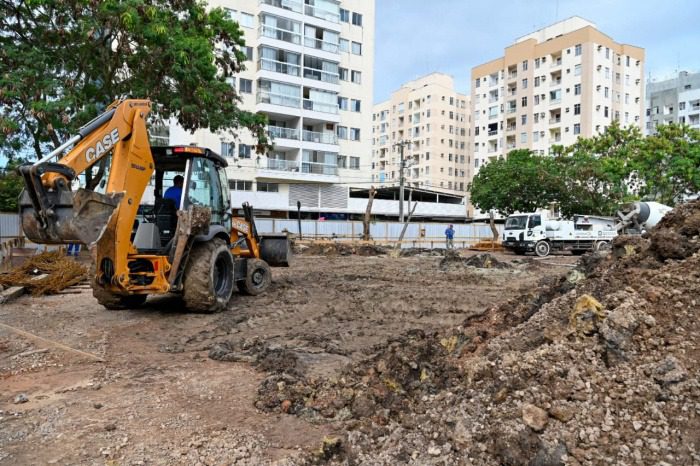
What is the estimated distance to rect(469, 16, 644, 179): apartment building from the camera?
55.8m

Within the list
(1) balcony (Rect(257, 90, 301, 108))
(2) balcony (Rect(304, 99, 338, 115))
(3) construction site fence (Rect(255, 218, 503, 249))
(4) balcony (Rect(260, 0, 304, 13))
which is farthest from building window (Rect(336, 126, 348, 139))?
(3) construction site fence (Rect(255, 218, 503, 249))

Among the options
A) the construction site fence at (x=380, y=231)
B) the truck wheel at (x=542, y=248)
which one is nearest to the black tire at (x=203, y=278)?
the construction site fence at (x=380, y=231)

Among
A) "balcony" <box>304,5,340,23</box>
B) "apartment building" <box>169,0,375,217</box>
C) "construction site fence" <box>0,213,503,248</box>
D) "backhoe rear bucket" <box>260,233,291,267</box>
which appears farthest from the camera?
"balcony" <box>304,5,340,23</box>

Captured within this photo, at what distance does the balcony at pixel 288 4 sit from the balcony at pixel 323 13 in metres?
0.62

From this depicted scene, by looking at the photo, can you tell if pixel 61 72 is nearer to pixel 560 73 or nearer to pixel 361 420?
pixel 361 420

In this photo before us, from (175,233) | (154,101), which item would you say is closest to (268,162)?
(154,101)

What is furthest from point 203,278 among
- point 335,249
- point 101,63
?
point 335,249

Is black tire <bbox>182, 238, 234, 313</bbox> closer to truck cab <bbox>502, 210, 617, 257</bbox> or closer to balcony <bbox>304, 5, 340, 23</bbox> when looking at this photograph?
truck cab <bbox>502, 210, 617, 257</bbox>

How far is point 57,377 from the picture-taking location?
5074mm

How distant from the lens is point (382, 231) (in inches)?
1324

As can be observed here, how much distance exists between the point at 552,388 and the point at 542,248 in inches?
982

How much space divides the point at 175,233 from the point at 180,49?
7.73 meters

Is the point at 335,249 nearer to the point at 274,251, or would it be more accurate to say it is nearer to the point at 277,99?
the point at 274,251

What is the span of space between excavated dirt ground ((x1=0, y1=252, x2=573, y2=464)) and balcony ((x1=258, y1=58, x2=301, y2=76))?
102 feet
